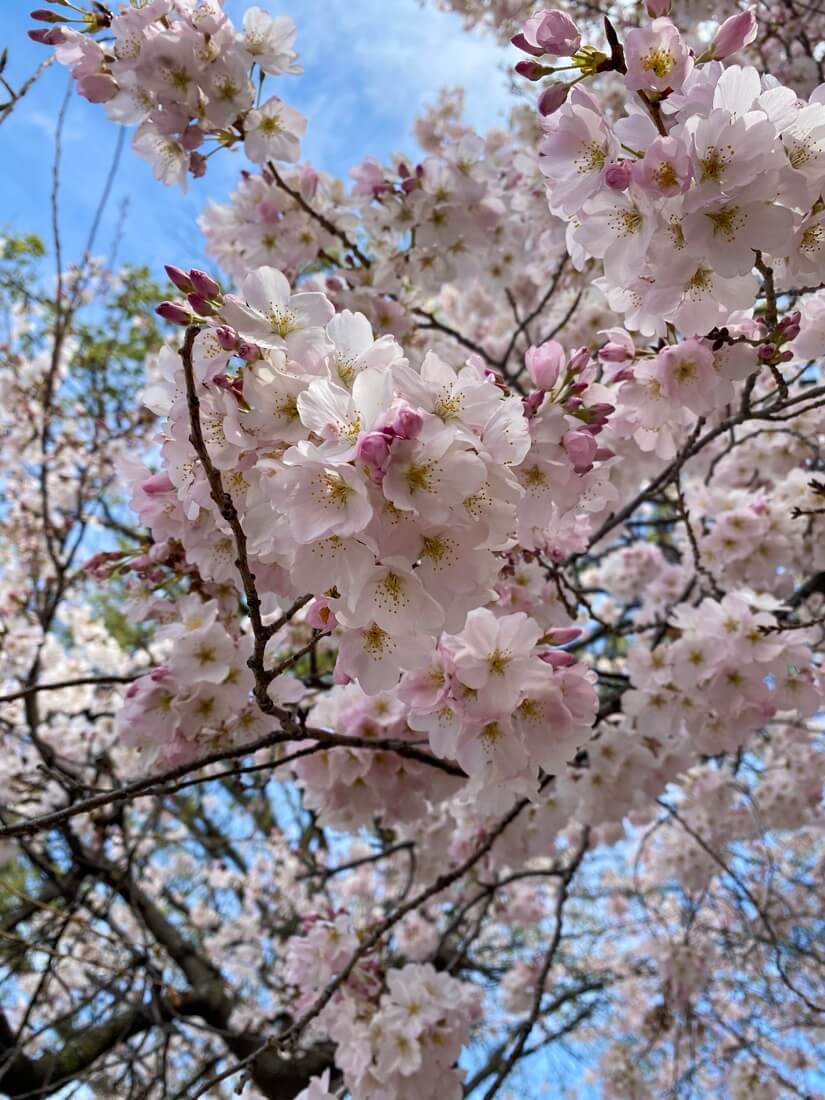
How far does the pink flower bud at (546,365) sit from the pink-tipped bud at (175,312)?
57 cm

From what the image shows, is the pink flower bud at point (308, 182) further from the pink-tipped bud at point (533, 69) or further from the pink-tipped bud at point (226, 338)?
the pink-tipped bud at point (226, 338)

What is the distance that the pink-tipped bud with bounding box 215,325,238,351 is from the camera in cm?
98

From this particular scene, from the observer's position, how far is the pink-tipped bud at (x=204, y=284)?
3.26 feet

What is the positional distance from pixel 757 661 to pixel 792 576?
1.13 m

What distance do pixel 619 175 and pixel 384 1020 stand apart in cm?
199

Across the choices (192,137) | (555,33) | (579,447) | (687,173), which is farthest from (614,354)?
(192,137)

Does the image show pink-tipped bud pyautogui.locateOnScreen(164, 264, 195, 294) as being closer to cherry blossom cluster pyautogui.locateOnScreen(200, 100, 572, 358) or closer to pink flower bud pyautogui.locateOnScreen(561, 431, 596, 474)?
pink flower bud pyautogui.locateOnScreen(561, 431, 596, 474)

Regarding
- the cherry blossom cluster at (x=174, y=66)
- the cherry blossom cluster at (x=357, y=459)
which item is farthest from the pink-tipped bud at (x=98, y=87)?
the cherry blossom cluster at (x=357, y=459)

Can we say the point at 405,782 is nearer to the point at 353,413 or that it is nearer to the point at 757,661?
the point at 757,661

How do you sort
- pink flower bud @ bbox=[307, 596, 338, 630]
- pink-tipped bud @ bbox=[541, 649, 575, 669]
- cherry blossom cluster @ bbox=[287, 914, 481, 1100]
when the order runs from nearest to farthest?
pink flower bud @ bbox=[307, 596, 338, 630], pink-tipped bud @ bbox=[541, 649, 575, 669], cherry blossom cluster @ bbox=[287, 914, 481, 1100]

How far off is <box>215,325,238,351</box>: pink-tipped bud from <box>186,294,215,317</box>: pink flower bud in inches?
2.8

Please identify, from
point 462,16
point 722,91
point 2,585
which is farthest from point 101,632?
point 722,91

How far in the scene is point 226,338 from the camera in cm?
98

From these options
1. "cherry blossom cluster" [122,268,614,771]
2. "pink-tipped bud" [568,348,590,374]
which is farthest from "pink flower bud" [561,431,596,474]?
"pink-tipped bud" [568,348,590,374]
